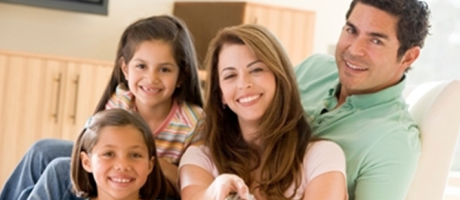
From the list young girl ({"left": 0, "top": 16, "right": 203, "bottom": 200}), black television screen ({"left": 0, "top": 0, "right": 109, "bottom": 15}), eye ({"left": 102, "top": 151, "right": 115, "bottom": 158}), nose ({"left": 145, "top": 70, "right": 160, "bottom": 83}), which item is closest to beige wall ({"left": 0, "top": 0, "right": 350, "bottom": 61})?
black television screen ({"left": 0, "top": 0, "right": 109, "bottom": 15})

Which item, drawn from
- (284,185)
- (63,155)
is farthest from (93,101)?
(284,185)

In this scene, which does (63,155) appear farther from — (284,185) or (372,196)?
(372,196)

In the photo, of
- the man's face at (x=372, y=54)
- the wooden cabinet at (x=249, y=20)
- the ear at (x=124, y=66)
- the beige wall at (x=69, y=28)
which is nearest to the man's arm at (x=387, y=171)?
the man's face at (x=372, y=54)

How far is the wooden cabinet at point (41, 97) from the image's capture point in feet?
11.8

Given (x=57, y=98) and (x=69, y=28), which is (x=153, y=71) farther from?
(x=69, y=28)

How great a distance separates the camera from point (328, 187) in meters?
1.74

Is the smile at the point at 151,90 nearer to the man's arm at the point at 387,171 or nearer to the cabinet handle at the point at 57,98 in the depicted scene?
the man's arm at the point at 387,171

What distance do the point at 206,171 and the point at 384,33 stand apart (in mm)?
593

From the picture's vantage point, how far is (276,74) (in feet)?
6.13

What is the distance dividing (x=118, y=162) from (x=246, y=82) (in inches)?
14.5

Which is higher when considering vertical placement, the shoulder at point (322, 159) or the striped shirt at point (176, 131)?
the shoulder at point (322, 159)

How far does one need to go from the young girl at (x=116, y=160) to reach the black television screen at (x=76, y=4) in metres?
2.05

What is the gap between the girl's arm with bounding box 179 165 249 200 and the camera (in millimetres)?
1630

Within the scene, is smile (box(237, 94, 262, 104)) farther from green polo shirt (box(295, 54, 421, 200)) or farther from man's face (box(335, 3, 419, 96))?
man's face (box(335, 3, 419, 96))
